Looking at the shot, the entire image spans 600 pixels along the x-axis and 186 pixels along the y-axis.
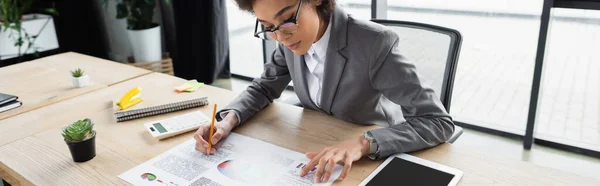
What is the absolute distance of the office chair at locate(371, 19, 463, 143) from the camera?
4.50 ft

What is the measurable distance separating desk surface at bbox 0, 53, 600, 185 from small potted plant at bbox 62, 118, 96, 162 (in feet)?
0.07

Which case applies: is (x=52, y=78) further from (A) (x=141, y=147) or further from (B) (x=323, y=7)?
(B) (x=323, y=7)

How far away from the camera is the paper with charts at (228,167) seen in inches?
38.3

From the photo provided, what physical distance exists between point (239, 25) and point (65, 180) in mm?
2961

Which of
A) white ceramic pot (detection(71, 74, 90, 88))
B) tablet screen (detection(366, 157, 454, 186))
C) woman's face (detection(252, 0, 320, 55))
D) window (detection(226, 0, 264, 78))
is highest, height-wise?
woman's face (detection(252, 0, 320, 55))

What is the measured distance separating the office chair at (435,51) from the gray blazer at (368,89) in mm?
157

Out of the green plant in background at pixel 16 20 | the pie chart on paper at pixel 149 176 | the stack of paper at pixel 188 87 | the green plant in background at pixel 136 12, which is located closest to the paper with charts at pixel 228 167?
the pie chart on paper at pixel 149 176

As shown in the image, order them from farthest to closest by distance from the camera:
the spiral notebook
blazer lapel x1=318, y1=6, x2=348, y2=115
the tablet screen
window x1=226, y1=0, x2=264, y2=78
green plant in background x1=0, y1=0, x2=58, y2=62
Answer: window x1=226, y1=0, x2=264, y2=78 → green plant in background x1=0, y1=0, x2=58, y2=62 → the spiral notebook → blazer lapel x1=318, y1=6, x2=348, y2=115 → the tablet screen

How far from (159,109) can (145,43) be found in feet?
7.26

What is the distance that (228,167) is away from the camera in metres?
1.03

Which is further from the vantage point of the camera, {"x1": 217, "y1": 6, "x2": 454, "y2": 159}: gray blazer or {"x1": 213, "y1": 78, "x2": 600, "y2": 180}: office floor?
{"x1": 213, "y1": 78, "x2": 600, "y2": 180}: office floor

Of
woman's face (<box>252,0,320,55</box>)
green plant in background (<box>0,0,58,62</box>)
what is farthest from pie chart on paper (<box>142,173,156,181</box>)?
green plant in background (<box>0,0,58,62</box>)

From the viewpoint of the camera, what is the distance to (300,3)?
3.46 feet

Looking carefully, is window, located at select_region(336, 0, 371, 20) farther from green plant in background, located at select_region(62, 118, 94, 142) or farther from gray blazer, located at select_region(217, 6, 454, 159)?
green plant in background, located at select_region(62, 118, 94, 142)
